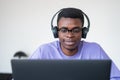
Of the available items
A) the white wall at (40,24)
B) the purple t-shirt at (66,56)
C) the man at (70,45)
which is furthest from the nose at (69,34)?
the white wall at (40,24)

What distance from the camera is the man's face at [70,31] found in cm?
139

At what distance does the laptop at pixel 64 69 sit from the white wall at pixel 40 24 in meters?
2.00

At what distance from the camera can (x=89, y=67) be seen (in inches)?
36.2

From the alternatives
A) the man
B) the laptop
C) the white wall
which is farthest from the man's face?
the white wall

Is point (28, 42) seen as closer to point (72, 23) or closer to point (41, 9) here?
point (41, 9)

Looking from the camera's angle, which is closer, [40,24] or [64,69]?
[64,69]

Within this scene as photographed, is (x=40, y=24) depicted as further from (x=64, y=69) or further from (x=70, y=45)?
(x=64, y=69)

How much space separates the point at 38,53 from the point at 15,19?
63.5 inches

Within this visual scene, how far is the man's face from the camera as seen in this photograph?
139 centimetres

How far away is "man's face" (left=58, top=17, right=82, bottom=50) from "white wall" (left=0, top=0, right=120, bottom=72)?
147 centimetres


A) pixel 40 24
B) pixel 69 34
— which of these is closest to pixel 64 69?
pixel 69 34

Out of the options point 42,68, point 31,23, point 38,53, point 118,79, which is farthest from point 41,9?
point 42,68

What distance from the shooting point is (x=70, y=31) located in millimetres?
1395

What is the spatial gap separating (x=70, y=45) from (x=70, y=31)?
0.32 ft
